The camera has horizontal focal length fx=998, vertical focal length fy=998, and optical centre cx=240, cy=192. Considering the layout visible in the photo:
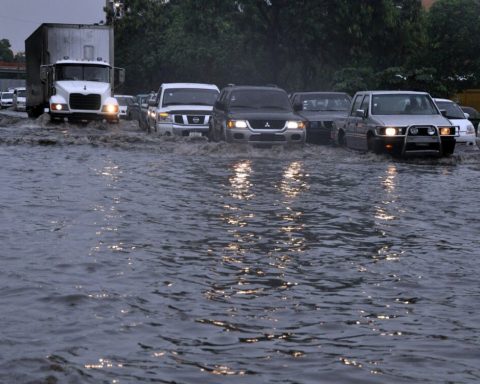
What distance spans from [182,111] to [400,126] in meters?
8.17

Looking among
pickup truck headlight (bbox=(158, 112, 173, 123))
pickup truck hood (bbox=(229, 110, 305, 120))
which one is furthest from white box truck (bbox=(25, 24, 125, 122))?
pickup truck hood (bbox=(229, 110, 305, 120))

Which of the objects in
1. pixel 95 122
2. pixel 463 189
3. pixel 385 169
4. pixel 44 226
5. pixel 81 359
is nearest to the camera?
pixel 81 359

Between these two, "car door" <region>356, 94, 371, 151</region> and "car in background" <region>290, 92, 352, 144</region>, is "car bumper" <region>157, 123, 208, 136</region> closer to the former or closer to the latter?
"car in background" <region>290, 92, 352, 144</region>

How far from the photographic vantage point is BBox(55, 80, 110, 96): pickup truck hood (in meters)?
31.8

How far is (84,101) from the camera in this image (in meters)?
31.8

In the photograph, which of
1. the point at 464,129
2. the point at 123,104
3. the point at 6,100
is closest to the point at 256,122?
the point at 464,129

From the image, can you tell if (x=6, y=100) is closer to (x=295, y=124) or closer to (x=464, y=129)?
(x=464, y=129)

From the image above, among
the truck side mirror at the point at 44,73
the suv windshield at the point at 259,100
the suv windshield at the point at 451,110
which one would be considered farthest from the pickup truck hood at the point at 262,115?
the truck side mirror at the point at 44,73

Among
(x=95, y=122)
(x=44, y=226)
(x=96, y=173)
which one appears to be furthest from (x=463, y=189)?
(x=95, y=122)

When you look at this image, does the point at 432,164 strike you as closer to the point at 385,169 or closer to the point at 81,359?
the point at 385,169

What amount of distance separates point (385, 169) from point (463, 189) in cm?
350

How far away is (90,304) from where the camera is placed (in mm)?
7035

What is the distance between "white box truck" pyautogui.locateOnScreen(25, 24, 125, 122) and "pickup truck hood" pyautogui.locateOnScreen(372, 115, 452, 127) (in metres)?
13.0

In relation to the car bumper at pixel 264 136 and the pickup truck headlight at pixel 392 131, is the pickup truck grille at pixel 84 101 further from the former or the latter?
the pickup truck headlight at pixel 392 131
